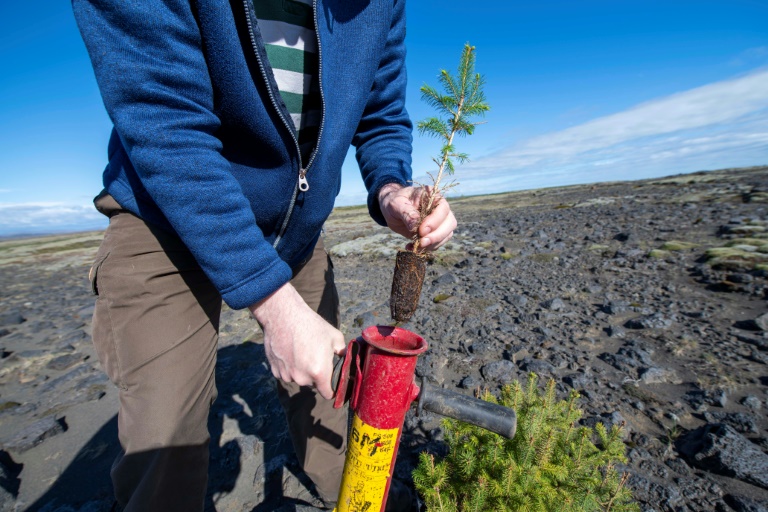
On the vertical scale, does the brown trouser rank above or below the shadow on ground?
above

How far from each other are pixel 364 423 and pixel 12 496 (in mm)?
3662

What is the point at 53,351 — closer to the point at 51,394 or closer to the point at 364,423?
the point at 51,394

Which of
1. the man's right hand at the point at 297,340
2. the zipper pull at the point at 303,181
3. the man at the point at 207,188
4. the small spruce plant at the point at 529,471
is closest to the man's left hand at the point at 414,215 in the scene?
the man at the point at 207,188

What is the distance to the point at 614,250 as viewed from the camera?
280 inches

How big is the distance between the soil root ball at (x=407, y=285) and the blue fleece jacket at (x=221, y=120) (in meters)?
0.52

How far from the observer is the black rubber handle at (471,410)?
142 cm

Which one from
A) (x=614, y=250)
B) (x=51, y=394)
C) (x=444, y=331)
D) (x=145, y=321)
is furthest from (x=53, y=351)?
(x=614, y=250)

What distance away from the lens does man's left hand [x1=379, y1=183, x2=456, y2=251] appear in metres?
1.72

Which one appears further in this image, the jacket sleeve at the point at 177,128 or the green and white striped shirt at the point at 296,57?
the green and white striped shirt at the point at 296,57

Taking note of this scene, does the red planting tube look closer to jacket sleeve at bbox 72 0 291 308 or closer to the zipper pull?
jacket sleeve at bbox 72 0 291 308

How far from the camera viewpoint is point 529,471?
5.66 feet

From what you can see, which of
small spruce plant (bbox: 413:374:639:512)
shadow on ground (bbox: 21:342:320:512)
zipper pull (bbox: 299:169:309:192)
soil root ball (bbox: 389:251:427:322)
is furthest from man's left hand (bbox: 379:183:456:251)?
shadow on ground (bbox: 21:342:320:512)

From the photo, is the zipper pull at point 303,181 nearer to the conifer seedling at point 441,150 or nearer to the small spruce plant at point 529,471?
the conifer seedling at point 441,150

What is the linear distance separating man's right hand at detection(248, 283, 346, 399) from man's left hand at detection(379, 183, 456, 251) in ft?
2.18
